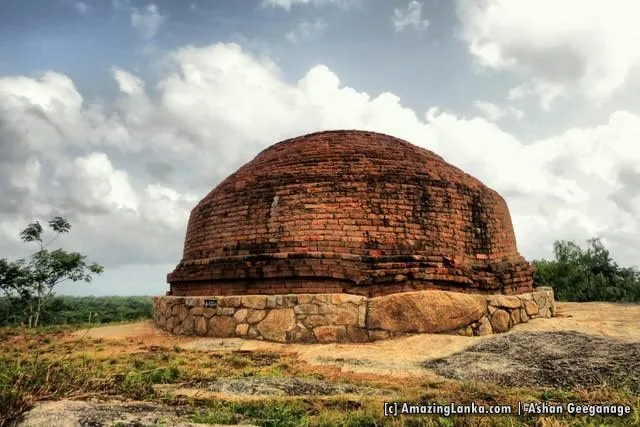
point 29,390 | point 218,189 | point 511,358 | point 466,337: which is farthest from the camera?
point 218,189

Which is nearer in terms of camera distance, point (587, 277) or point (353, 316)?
point (353, 316)

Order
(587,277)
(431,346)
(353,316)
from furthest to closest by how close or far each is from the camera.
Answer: (587,277) → (353,316) → (431,346)

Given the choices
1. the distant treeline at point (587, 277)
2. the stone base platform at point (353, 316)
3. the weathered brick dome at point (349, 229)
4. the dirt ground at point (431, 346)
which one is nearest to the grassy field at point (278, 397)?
the dirt ground at point (431, 346)

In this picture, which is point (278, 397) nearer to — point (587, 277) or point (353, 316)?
point (353, 316)

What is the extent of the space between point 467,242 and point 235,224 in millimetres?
4608

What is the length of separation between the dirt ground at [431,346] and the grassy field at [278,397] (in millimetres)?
475

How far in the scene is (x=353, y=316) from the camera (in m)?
7.31

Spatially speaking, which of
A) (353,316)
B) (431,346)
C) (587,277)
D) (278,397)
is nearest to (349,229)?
(353,316)

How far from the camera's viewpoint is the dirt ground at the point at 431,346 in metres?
5.61

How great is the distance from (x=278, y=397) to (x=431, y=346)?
11.3 ft

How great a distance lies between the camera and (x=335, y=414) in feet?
10.6

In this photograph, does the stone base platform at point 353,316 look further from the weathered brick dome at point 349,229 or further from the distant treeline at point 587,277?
the distant treeline at point 587,277

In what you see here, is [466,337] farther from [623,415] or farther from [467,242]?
[623,415]

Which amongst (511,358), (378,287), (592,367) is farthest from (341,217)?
(592,367)
